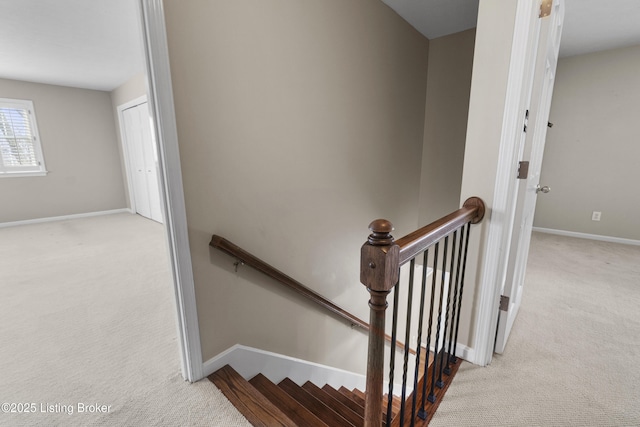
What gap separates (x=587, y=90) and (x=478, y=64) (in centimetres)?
364

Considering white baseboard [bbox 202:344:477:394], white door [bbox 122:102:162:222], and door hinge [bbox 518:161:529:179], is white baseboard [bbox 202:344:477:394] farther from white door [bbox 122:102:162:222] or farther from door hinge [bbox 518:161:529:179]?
white door [bbox 122:102:162:222]

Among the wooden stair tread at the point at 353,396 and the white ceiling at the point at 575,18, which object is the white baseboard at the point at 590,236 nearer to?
the white ceiling at the point at 575,18

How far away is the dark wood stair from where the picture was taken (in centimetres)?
128

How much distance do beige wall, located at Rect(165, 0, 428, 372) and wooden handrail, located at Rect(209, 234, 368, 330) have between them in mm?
72

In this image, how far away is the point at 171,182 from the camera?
126 centimetres


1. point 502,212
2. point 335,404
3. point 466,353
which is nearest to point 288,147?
point 502,212

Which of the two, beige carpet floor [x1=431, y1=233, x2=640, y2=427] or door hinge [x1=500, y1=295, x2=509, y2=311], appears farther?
door hinge [x1=500, y1=295, x2=509, y2=311]

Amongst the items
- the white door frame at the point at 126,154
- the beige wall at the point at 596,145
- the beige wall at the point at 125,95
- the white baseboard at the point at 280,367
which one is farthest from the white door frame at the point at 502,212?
the white door frame at the point at 126,154

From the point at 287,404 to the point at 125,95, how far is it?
5700mm

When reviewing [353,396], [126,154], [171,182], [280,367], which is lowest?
[353,396]

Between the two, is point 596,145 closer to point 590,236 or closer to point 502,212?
point 590,236

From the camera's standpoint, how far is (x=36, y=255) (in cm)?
336

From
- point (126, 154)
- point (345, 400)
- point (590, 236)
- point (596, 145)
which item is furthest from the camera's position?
point (126, 154)

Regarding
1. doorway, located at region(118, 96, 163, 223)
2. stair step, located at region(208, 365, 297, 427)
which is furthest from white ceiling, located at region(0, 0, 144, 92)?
stair step, located at region(208, 365, 297, 427)
